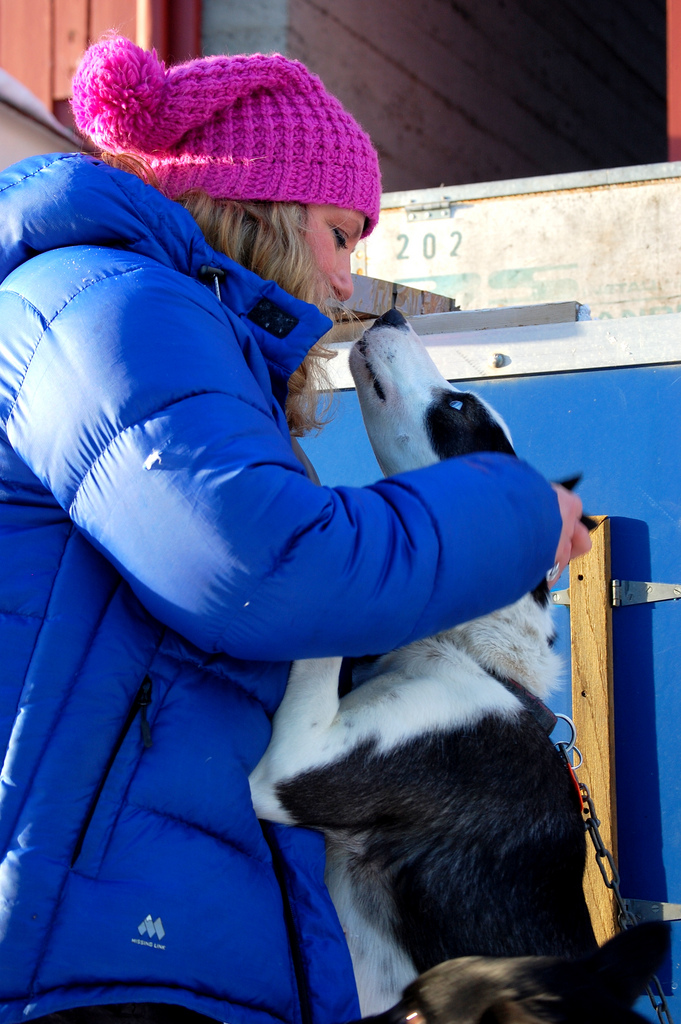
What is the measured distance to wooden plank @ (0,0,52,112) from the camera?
555cm

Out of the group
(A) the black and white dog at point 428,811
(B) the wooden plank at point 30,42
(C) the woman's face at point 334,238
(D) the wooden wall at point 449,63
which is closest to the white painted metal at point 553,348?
(C) the woman's face at point 334,238

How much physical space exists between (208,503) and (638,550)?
2063 millimetres

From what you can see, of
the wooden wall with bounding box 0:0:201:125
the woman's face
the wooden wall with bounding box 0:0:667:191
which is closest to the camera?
the woman's face

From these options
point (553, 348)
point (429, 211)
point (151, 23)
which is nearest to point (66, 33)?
point (151, 23)

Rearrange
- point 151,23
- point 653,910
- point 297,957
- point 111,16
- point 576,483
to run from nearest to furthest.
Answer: point 297,957, point 576,483, point 653,910, point 151,23, point 111,16

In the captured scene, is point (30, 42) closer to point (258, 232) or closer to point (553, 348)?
point (553, 348)

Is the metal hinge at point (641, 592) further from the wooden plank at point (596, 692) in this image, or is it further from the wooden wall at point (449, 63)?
the wooden wall at point (449, 63)

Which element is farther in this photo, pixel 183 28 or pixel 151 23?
pixel 183 28

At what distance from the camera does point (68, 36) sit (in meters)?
5.50

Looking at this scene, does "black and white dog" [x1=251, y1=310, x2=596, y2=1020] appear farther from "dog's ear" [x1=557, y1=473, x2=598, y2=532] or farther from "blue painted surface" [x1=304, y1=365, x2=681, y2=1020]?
"blue painted surface" [x1=304, y1=365, x2=681, y2=1020]

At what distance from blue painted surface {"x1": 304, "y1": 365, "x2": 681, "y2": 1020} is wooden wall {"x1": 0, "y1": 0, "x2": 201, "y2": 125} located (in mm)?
3900

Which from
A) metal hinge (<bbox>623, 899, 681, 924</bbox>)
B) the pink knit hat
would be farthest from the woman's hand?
metal hinge (<bbox>623, 899, 681, 924</bbox>)

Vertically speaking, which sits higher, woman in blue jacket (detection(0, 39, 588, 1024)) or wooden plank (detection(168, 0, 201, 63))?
wooden plank (detection(168, 0, 201, 63))

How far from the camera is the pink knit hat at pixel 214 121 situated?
148 centimetres
